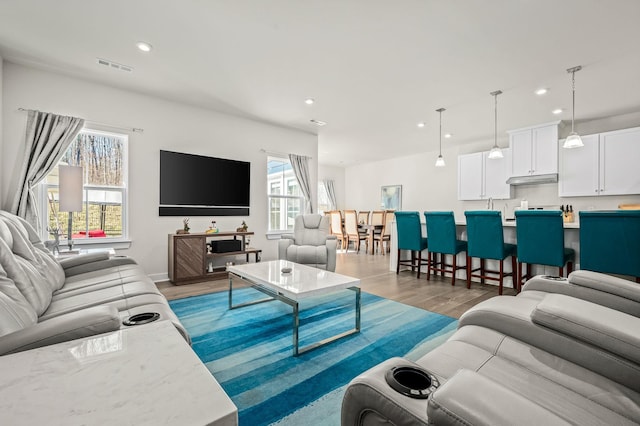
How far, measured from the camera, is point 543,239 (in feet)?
10.3

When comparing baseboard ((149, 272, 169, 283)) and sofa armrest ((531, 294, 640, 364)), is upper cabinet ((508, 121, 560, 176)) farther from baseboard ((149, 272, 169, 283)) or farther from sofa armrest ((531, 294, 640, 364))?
baseboard ((149, 272, 169, 283))

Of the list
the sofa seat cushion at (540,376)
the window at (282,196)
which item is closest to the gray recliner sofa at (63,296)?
the sofa seat cushion at (540,376)

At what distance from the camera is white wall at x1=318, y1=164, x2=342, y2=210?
939cm

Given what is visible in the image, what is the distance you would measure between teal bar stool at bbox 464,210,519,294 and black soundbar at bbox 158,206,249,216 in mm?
3548

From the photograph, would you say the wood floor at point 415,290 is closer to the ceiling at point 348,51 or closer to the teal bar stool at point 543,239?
the teal bar stool at point 543,239

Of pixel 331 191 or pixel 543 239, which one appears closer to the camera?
pixel 543 239

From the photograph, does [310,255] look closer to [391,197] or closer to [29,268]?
[29,268]

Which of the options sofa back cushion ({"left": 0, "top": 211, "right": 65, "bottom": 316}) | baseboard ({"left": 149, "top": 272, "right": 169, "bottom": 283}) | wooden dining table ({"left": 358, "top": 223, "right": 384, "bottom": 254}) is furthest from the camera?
wooden dining table ({"left": 358, "top": 223, "right": 384, "bottom": 254})

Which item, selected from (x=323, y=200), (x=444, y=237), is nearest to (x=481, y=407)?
(x=444, y=237)

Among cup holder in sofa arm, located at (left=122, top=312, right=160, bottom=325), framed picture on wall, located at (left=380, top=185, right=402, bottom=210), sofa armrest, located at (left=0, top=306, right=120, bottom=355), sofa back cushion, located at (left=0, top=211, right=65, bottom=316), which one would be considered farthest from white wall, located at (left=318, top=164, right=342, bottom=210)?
sofa armrest, located at (left=0, top=306, right=120, bottom=355)

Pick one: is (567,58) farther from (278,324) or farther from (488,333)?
(278,324)

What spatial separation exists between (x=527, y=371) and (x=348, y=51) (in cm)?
295

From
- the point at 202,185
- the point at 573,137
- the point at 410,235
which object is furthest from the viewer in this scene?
the point at 202,185

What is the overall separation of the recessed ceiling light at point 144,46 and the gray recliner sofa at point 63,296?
1.89 metres
